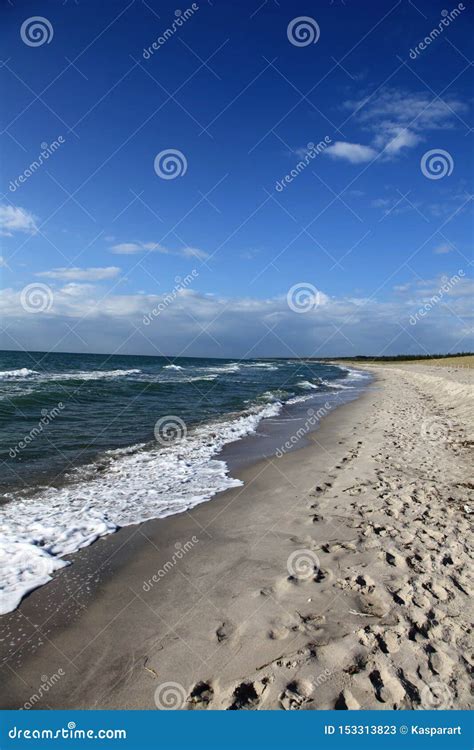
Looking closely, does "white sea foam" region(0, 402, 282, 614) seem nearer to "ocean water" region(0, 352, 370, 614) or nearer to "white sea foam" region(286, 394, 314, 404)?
"ocean water" region(0, 352, 370, 614)

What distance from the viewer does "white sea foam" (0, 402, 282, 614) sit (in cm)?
533

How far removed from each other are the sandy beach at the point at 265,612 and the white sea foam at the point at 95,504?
0.34m

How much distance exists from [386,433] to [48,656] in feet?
38.0

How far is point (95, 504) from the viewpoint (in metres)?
7.42

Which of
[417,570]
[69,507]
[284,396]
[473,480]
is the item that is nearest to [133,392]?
[284,396]

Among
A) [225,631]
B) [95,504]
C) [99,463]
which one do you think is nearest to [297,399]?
[99,463]

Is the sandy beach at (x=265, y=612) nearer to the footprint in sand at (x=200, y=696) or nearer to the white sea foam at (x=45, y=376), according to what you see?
the footprint in sand at (x=200, y=696)

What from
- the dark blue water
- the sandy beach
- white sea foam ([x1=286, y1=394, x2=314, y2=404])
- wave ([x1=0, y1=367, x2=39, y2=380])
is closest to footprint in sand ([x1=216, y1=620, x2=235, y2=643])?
the sandy beach

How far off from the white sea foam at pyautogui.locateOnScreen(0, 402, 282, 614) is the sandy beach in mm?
337

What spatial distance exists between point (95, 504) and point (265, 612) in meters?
4.38

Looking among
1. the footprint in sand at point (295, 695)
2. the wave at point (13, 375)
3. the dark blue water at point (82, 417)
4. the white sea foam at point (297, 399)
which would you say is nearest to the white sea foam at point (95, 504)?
the dark blue water at point (82, 417)

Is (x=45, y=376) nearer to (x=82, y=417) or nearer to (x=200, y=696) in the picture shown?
(x=82, y=417)

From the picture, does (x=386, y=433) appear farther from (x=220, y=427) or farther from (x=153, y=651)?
(x=153, y=651)

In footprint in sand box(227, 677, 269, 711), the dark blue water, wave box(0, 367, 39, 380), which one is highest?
footprint in sand box(227, 677, 269, 711)
